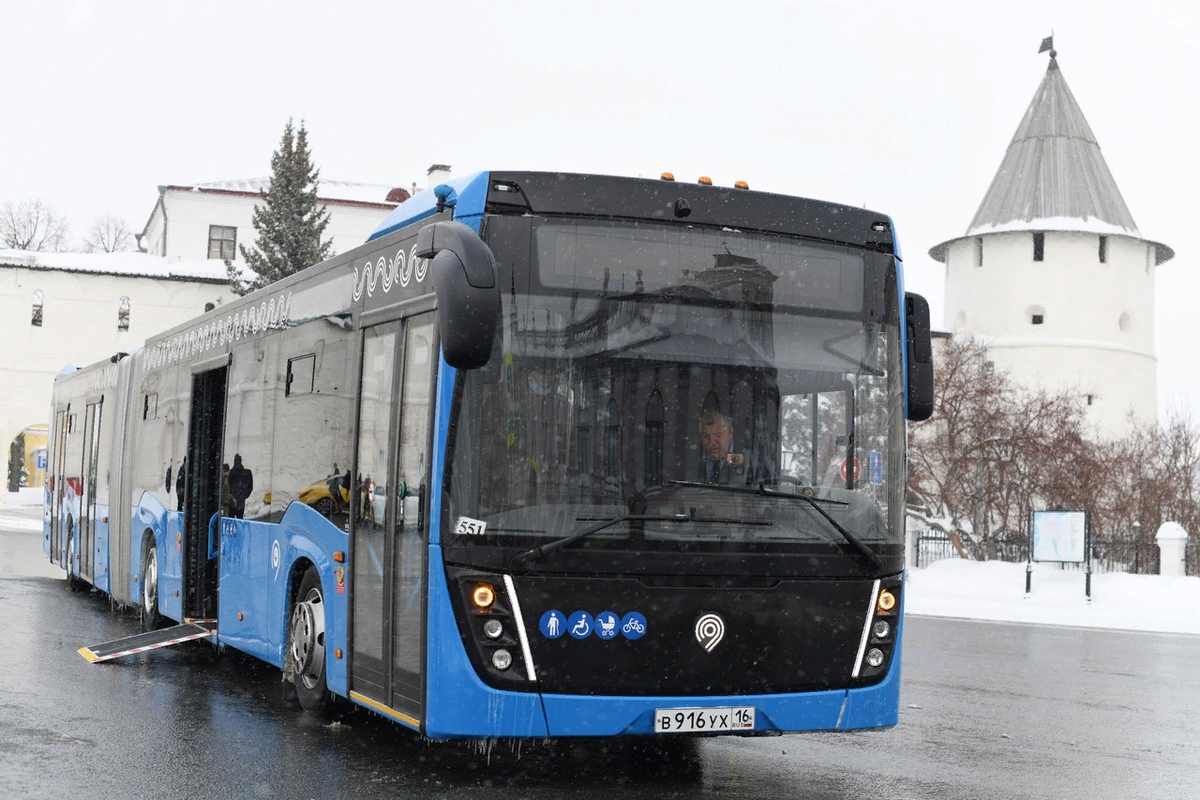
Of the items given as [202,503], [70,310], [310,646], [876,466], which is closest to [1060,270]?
[70,310]

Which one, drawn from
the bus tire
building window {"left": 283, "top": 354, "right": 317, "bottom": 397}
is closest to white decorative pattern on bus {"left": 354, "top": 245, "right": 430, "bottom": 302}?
building window {"left": 283, "top": 354, "right": 317, "bottom": 397}

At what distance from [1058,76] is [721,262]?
67.2 meters

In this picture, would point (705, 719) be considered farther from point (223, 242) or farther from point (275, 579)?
point (223, 242)

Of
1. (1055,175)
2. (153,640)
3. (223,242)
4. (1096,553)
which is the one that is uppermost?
(1055,175)

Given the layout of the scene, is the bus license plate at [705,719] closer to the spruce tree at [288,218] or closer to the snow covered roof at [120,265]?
the spruce tree at [288,218]

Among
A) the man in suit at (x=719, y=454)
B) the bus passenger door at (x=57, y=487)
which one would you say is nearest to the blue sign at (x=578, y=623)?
the man in suit at (x=719, y=454)

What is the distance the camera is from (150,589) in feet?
47.3

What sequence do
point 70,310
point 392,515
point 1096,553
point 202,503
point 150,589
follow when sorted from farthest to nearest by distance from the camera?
point 70,310 < point 1096,553 < point 150,589 < point 202,503 < point 392,515

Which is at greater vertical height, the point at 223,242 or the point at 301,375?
the point at 223,242

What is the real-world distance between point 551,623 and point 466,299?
1551 millimetres

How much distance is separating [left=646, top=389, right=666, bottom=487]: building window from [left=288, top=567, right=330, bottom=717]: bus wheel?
274cm

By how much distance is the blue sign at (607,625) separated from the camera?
709 centimetres

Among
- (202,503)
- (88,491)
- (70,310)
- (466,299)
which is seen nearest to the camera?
(466,299)

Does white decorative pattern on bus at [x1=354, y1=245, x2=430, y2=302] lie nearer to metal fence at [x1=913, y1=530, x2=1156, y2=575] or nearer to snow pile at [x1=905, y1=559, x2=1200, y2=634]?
snow pile at [x1=905, y1=559, x2=1200, y2=634]
